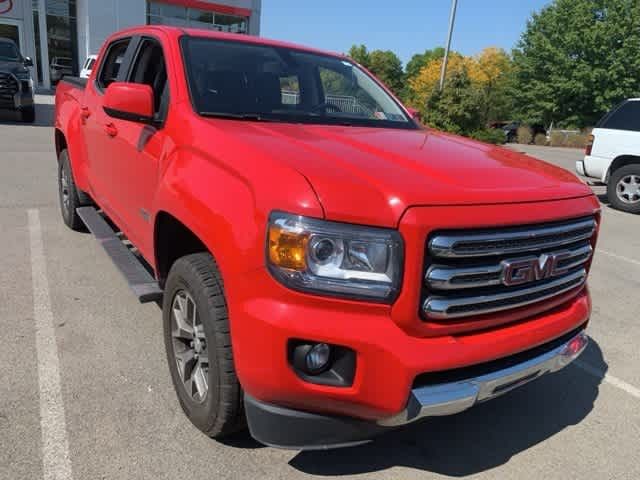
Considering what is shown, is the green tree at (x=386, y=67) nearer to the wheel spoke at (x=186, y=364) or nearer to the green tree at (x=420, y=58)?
the green tree at (x=420, y=58)

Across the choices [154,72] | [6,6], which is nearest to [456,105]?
[154,72]

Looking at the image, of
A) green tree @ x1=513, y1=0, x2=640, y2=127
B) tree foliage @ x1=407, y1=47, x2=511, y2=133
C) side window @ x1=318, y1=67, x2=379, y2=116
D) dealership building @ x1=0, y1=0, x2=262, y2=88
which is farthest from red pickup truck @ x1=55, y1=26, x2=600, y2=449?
tree foliage @ x1=407, y1=47, x2=511, y2=133

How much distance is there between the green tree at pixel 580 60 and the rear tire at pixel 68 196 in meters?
39.3

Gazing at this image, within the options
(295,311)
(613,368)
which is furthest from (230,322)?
(613,368)

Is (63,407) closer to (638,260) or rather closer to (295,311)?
(295,311)

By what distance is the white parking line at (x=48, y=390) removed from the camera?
2355 millimetres

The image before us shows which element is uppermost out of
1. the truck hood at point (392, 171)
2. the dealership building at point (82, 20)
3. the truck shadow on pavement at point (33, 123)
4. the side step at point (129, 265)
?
the dealership building at point (82, 20)

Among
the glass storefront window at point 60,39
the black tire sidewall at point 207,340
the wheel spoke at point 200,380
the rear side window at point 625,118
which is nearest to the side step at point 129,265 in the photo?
the black tire sidewall at point 207,340

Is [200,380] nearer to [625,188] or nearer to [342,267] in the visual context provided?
[342,267]

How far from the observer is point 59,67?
2850 cm

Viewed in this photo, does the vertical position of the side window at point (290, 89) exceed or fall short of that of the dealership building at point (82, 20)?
it falls short

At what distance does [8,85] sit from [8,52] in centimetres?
139

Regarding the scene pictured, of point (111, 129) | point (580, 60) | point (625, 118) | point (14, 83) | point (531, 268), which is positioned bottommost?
point (531, 268)

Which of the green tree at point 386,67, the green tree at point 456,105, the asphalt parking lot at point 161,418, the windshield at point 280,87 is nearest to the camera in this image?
the asphalt parking lot at point 161,418
